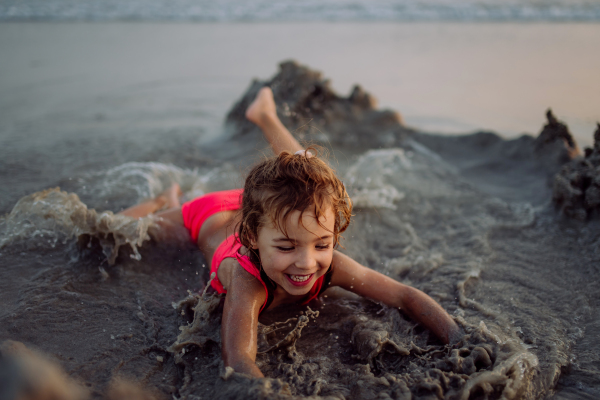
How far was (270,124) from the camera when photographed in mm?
3467

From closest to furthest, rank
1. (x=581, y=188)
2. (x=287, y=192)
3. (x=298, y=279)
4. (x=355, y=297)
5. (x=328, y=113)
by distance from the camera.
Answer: (x=287, y=192) → (x=298, y=279) → (x=355, y=297) → (x=581, y=188) → (x=328, y=113)

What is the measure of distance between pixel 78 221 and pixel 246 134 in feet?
8.42

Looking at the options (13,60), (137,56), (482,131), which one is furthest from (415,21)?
(13,60)

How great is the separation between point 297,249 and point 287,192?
0.25 metres

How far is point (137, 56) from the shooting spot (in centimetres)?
795

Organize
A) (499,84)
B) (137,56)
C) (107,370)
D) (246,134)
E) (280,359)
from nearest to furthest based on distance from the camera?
(107,370), (280,359), (246,134), (499,84), (137,56)

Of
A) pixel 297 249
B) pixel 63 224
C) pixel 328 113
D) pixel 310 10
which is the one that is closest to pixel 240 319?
pixel 297 249

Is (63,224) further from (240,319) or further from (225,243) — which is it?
(240,319)

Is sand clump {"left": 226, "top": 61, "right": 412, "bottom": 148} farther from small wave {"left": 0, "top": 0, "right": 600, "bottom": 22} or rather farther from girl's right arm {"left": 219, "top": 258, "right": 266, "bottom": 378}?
small wave {"left": 0, "top": 0, "right": 600, "bottom": 22}

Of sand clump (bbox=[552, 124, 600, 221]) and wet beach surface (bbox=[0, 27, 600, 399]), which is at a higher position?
sand clump (bbox=[552, 124, 600, 221])

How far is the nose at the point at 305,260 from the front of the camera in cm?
197

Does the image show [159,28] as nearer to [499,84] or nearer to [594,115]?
[499,84]

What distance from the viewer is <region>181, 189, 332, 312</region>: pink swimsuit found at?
225cm

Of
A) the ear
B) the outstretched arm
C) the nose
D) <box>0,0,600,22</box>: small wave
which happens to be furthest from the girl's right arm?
<box>0,0,600,22</box>: small wave
